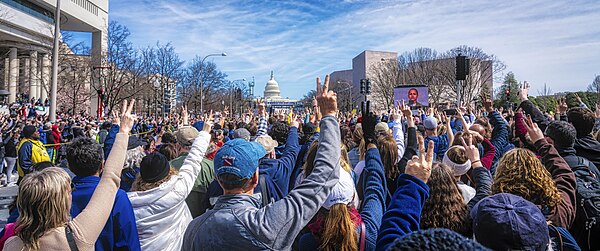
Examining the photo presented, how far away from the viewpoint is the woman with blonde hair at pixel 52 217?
7.52ft

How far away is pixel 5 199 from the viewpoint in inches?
413

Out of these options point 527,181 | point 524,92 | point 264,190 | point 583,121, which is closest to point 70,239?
point 264,190

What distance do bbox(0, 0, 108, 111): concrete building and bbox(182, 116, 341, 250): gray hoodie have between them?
42.8 metres

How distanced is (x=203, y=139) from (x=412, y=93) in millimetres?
30994

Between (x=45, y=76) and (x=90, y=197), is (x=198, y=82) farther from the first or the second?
(x=90, y=197)

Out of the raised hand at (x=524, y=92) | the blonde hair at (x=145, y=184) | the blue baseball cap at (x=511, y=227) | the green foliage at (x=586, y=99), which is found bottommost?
the blonde hair at (x=145, y=184)

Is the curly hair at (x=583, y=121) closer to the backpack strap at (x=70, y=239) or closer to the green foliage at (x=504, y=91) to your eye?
the backpack strap at (x=70, y=239)

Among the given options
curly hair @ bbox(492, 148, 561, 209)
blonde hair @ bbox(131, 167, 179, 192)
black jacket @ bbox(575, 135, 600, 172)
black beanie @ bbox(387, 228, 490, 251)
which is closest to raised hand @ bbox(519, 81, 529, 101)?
black jacket @ bbox(575, 135, 600, 172)

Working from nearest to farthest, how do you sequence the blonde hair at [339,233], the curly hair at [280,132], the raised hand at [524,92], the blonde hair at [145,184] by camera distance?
the blonde hair at [339,233], the blonde hair at [145,184], the curly hair at [280,132], the raised hand at [524,92]

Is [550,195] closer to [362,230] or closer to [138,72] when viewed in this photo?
[362,230]

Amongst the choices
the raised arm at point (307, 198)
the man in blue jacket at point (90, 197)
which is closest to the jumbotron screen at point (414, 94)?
the man in blue jacket at point (90, 197)

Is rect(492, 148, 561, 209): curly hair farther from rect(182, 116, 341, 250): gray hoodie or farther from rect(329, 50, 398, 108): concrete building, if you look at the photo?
rect(329, 50, 398, 108): concrete building

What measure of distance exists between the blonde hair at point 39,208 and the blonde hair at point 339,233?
60.1 inches

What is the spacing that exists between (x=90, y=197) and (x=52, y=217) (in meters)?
0.68
